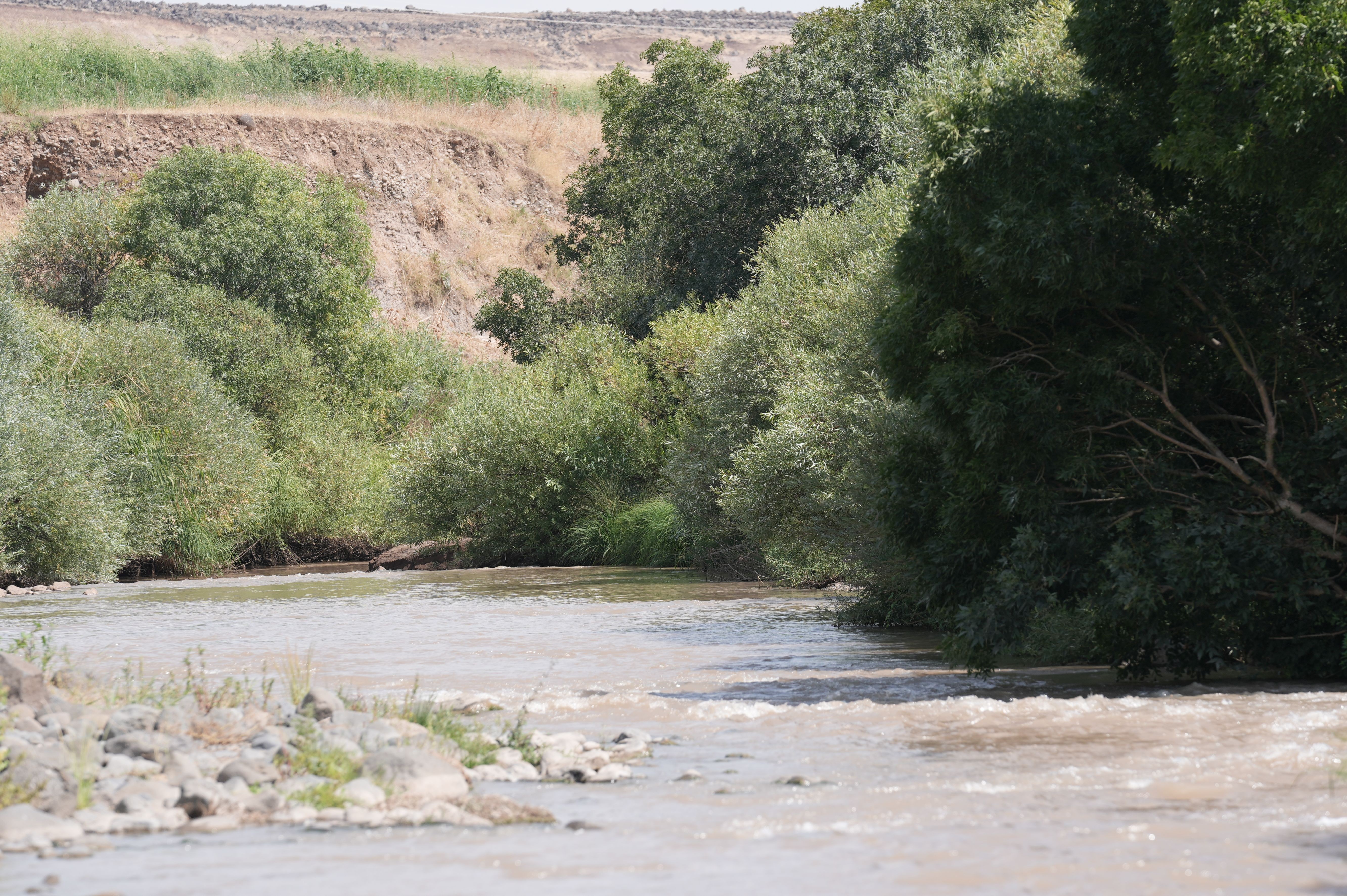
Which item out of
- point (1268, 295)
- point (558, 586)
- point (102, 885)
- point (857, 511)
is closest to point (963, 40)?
point (558, 586)

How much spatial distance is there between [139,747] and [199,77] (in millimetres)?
59691

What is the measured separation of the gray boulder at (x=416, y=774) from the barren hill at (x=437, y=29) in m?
74.1

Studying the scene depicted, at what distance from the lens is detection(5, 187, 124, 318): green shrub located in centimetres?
4331

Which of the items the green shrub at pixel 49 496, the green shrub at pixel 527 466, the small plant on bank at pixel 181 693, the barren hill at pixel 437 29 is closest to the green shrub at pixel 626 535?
the green shrub at pixel 527 466

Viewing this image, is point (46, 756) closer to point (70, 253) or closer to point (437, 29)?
point (70, 253)

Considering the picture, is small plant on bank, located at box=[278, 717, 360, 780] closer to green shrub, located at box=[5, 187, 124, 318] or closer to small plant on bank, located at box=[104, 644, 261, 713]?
small plant on bank, located at box=[104, 644, 261, 713]

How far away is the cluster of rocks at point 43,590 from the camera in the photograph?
26297 mm

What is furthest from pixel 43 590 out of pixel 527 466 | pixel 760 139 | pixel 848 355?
pixel 760 139

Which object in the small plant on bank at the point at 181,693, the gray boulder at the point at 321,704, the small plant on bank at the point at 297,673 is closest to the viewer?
the gray boulder at the point at 321,704

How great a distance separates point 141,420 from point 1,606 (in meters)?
9.87

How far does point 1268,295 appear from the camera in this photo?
1294 cm

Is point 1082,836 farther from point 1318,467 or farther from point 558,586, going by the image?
point 558,586

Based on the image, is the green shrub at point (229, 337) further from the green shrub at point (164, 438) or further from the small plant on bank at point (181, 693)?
the small plant on bank at point (181, 693)

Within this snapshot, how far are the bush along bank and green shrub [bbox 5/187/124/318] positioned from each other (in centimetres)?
3685
